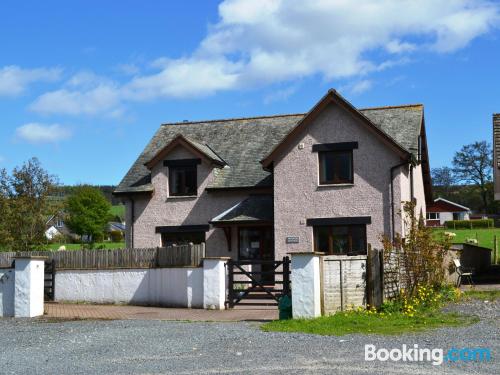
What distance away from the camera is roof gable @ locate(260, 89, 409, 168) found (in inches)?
907

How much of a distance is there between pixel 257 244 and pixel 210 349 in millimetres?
14170

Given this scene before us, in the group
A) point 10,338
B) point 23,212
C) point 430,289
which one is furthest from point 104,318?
point 23,212

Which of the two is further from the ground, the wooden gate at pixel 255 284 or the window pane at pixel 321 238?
the window pane at pixel 321 238

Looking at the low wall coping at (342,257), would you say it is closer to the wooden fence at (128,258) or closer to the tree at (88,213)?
the wooden fence at (128,258)

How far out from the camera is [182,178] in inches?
1071

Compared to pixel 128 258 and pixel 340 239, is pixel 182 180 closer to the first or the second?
pixel 128 258

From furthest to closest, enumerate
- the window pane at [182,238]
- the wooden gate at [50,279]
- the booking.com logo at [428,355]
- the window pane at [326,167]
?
the window pane at [182,238]
the window pane at [326,167]
the wooden gate at [50,279]
the booking.com logo at [428,355]

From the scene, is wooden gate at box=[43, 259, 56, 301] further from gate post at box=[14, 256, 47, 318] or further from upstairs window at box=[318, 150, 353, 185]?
upstairs window at box=[318, 150, 353, 185]

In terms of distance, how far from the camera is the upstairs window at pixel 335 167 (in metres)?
24.1

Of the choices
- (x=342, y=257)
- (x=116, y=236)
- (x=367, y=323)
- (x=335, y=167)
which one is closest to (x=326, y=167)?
(x=335, y=167)

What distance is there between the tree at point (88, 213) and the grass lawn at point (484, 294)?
66.2 metres

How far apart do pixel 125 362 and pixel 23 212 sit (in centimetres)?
2366

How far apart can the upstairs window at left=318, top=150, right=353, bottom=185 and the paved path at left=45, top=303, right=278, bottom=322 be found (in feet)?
22.0

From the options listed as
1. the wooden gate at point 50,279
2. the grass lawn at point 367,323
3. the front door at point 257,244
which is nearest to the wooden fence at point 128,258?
the wooden gate at point 50,279
